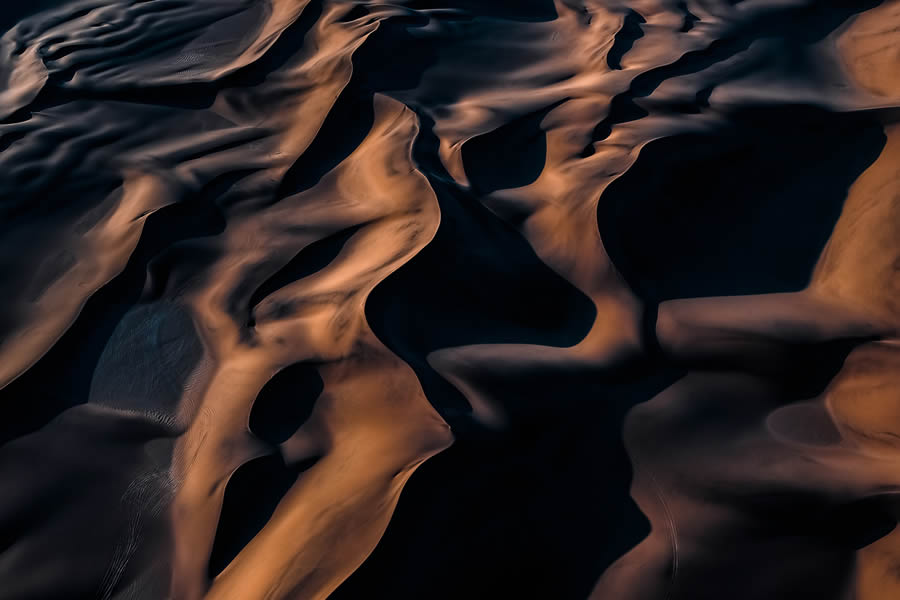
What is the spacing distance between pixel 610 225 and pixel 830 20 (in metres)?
1.56

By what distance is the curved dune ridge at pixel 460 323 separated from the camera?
3.66 ft

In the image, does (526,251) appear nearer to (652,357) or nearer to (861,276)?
(652,357)

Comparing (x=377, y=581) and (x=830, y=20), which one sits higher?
(x=830, y=20)

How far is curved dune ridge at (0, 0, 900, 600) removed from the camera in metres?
1.11

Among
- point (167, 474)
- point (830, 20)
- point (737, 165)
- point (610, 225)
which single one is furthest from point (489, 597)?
Result: point (830, 20)

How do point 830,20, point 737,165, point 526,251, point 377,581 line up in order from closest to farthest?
point 377,581 < point 526,251 < point 737,165 < point 830,20

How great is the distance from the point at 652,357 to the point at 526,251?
412 mm

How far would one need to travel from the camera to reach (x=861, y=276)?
1.52 meters

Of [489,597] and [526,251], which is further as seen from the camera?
[526,251]

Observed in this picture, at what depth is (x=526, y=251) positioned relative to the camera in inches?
65.7

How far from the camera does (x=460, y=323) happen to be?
4.83 feet

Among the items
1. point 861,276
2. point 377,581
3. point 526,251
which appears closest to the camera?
point 377,581

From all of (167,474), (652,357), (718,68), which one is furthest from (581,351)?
(718,68)

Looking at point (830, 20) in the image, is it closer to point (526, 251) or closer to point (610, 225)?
point (610, 225)
